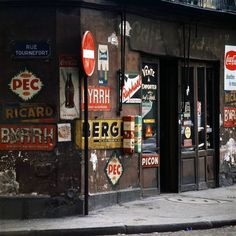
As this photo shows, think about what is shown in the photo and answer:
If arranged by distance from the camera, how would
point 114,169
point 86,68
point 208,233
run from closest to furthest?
point 208,233, point 86,68, point 114,169

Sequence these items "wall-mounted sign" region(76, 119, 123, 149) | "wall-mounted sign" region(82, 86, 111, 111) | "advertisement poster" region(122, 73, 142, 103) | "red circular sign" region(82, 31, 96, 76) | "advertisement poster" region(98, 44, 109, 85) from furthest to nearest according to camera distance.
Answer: "advertisement poster" region(122, 73, 142, 103), "advertisement poster" region(98, 44, 109, 85), "wall-mounted sign" region(82, 86, 111, 111), "wall-mounted sign" region(76, 119, 123, 149), "red circular sign" region(82, 31, 96, 76)

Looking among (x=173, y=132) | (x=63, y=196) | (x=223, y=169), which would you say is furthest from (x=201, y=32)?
(x=63, y=196)

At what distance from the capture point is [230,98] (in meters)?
14.8

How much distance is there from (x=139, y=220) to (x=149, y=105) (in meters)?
3.52

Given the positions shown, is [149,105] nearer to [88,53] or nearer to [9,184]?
[88,53]

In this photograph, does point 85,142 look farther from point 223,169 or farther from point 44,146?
point 223,169

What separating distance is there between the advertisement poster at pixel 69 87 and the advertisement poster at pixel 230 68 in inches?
211

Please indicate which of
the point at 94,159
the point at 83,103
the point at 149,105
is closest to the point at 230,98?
the point at 149,105

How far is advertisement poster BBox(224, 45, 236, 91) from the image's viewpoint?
14.7m

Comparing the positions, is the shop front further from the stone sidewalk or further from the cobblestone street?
the cobblestone street

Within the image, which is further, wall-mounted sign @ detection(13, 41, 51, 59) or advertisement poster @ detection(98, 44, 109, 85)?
advertisement poster @ detection(98, 44, 109, 85)

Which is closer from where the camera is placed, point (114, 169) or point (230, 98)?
point (114, 169)

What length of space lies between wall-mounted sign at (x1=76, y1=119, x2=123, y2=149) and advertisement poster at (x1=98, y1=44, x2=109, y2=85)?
0.80 metres

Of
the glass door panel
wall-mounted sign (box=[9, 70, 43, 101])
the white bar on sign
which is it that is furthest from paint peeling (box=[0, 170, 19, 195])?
the glass door panel
